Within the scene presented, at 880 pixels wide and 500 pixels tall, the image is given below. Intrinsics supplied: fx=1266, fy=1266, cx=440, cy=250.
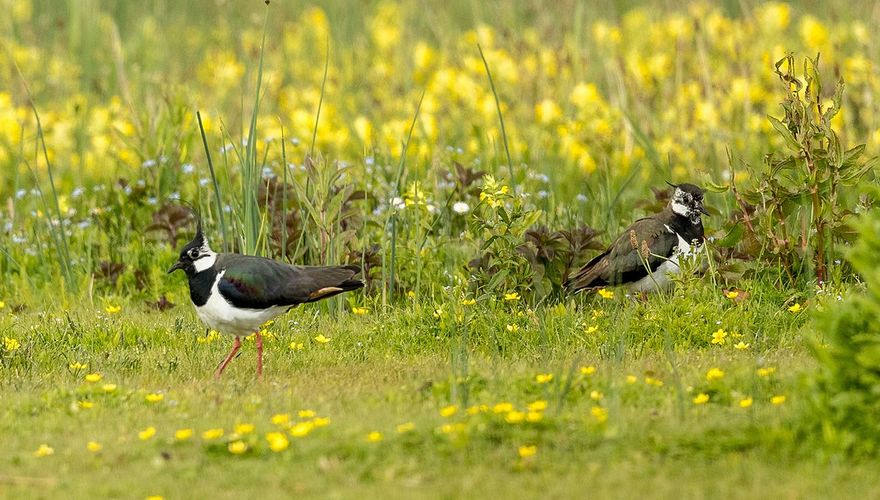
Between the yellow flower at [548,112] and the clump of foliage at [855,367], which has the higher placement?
the yellow flower at [548,112]

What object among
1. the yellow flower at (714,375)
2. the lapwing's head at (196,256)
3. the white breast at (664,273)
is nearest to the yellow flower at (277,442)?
the yellow flower at (714,375)

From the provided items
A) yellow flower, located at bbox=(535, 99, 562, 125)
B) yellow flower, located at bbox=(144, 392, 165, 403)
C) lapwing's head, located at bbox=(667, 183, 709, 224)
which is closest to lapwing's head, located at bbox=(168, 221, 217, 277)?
yellow flower, located at bbox=(144, 392, 165, 403)

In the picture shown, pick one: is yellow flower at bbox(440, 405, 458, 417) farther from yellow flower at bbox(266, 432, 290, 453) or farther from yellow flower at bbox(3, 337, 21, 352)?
yellow flower at bbox(3, 337, 21, 352)

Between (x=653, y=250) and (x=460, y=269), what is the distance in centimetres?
130

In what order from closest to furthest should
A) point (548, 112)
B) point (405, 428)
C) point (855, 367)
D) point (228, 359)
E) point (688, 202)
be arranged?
point (855, 367), point (405, 428), point (228, 359), point (688, 202), point (548, 112)

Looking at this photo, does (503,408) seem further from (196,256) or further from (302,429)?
(196,256)

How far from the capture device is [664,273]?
8.04 m

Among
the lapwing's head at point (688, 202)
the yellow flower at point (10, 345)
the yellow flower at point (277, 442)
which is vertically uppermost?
the lapwing's head at point (688, 202)

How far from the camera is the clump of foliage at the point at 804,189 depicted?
724 centimetres

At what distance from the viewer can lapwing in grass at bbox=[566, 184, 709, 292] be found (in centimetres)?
789

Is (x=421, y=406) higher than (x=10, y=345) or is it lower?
lower

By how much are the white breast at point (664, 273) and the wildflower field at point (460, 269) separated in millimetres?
117

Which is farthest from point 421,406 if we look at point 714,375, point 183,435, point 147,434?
point 714,375

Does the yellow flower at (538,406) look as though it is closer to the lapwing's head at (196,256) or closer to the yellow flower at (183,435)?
the yellow flower at (183,435)
